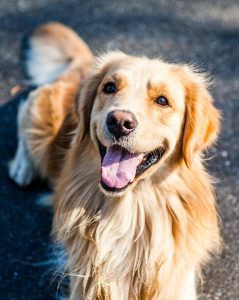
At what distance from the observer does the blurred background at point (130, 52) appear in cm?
378

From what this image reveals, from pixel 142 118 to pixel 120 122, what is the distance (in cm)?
17

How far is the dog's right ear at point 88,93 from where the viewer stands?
3.33 metres

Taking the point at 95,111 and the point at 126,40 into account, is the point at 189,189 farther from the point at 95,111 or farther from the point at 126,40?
the point at 126,40

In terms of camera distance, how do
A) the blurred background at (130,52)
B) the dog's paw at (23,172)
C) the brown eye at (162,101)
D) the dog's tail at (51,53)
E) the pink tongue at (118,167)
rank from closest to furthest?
the pink tongue at (118,167)
the brown eye at (162,101)
the blurred background at (130,52)
the dog's paw at (23,172)
the dog's tail at (51,53)

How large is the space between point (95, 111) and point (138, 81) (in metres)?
0.30

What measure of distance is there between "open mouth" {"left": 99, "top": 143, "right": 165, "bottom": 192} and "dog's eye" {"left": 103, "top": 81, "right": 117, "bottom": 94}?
37 centimetres

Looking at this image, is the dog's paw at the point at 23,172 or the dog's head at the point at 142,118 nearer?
the dog's head at the point at 142,118

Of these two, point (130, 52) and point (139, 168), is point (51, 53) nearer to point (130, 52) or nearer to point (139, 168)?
point (130, 52)

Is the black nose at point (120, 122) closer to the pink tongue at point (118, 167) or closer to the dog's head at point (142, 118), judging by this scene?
the dog's head at point (142, 118)

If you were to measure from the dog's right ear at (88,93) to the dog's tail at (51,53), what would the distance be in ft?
3.77

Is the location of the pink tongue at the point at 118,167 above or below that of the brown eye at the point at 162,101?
below

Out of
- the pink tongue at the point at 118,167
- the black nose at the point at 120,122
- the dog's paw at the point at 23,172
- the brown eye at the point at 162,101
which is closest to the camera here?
the black nose at the point at 120,122

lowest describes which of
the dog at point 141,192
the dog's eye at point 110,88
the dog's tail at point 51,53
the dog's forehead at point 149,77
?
the dog's tail at point 51,53

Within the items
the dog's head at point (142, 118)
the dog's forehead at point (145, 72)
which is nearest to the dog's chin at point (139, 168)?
the dog's head at point (142, 118)
